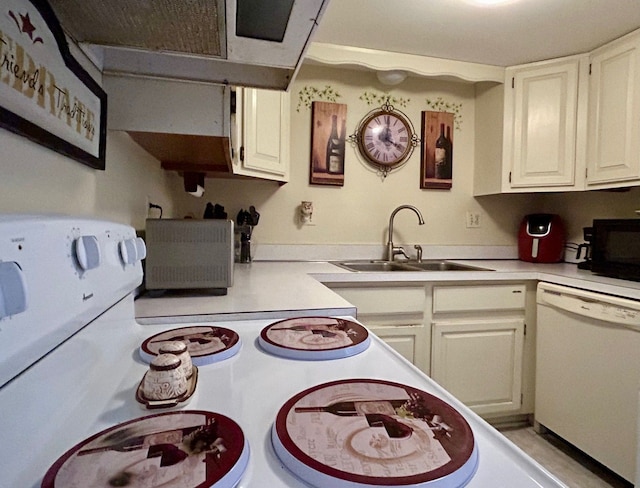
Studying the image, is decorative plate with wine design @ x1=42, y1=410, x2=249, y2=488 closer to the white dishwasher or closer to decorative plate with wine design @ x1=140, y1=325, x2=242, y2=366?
decorative plate with wine design @ x1=140, y1=325, x2=242, y2=366

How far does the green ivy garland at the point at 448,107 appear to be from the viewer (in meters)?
2.36

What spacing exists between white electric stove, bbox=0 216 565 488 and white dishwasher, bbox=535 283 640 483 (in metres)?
1.34

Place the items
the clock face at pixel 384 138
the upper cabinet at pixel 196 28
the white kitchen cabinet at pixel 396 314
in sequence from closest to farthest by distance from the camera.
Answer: the upper cabinet at pixel 196 28 < the white kitchen cabinet at pixel 396 314 < the clock face at pixel 384 138

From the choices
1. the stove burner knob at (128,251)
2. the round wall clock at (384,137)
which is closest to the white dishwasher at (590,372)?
the round wall clock at (384,137)

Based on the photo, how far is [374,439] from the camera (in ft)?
1.30

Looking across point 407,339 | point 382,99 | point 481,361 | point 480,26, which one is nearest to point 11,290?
point 407,339

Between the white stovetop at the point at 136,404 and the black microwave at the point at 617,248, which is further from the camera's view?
the black microwave at the point at 617,248

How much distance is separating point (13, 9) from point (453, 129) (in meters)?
2.34

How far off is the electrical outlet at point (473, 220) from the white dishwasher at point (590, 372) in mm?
710

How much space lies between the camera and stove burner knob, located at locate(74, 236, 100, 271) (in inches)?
18.2

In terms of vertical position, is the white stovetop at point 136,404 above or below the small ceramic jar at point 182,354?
below

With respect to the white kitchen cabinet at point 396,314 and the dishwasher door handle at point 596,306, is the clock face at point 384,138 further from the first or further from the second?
the dishwasher door handle at point 596,306

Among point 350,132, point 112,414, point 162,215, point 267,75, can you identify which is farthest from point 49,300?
point 350,132

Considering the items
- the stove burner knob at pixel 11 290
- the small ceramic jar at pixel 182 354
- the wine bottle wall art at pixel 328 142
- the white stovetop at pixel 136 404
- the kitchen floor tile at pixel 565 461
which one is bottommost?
the kitchen floor tile at pixel 565 461
